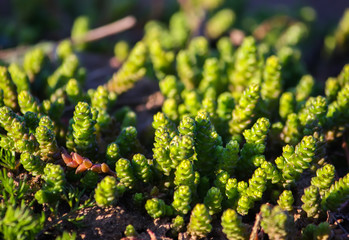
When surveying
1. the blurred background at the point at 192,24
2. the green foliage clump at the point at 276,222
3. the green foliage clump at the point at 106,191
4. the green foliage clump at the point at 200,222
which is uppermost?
the blurred background at the point at 192,24

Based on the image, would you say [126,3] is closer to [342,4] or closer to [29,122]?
[29,122]

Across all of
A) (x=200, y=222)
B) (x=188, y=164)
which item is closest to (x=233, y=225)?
(x=200, y=222)

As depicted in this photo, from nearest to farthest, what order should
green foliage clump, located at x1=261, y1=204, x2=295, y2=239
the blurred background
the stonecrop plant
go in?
green foliage clump, located at x1=261, y1=204, x2=295, y2=239
the stonecrop plant
the blurred background

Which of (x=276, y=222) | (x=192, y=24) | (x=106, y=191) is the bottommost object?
(x=276, y=222)

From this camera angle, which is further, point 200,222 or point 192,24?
point 192,24

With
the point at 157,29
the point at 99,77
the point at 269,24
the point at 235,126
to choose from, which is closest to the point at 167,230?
the point at 235,126

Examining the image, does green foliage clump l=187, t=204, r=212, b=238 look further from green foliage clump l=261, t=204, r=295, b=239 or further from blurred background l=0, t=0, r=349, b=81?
blurred background l=0, t=0, r=349, b=81

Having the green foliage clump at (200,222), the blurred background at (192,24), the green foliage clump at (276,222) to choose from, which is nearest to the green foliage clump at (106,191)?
the green foliage clump at (200,222)

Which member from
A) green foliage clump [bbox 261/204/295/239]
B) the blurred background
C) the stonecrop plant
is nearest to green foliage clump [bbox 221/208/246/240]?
the stonecrop plant

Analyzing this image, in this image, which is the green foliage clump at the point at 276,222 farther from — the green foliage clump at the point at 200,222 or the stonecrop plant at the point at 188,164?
the green foliage clump at the point at 200,222

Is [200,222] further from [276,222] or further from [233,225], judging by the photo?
[276,222]

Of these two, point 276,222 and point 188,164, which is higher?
point 188,164
